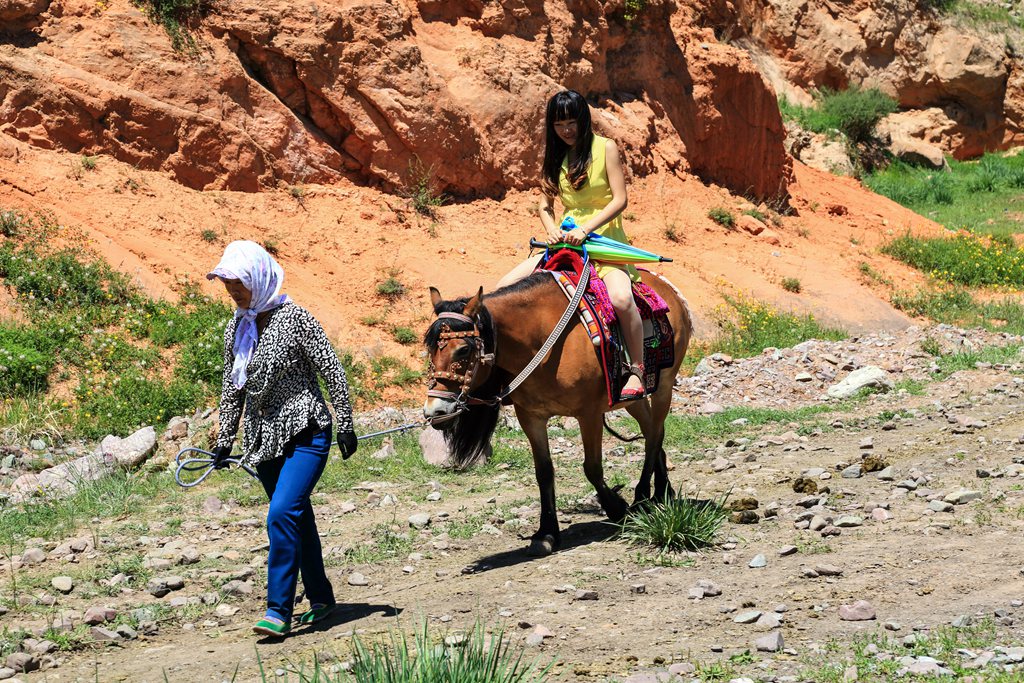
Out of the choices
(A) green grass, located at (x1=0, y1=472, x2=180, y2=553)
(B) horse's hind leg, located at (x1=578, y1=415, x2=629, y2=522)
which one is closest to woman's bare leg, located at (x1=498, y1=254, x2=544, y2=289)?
(B) horse's hind leg, located at (x1=578, y1=415, x2=629, y2=522)

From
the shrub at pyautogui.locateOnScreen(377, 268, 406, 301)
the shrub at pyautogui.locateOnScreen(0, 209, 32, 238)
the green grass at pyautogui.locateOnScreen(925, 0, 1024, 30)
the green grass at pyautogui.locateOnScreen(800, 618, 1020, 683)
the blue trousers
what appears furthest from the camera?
the green grass at pyautogui.locateOnScreen(925, 0, 1024, 30)

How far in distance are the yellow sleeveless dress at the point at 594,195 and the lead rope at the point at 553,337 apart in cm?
27

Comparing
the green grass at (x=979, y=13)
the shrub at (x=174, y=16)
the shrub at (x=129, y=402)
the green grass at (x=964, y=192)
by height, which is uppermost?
the green grass at (x=979, y=13)

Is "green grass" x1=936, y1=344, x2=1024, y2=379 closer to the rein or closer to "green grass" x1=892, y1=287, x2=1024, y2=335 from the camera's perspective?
"green grass" x1=892, y1=287, x2=1024, y2=335

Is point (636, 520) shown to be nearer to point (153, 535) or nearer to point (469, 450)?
point (469, 450)

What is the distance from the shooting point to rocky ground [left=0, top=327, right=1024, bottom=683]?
507cm

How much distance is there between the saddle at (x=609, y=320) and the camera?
6945 mm

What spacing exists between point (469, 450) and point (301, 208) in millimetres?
9054

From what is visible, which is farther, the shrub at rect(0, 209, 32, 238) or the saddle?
the shrub at rect(0, 209, 32, 238)

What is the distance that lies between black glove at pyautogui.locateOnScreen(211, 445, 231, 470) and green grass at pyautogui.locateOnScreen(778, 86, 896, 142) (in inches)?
903

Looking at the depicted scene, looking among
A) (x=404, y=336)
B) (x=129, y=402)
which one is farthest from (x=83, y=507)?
(x=404, y=336)

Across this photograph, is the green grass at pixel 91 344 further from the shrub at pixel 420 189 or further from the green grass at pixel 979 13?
the green grass at pixel 979 13

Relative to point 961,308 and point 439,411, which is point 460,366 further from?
point 961,308

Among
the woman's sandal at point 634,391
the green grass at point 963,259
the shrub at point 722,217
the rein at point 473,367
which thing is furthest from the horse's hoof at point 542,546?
the green grass at point 963,259
